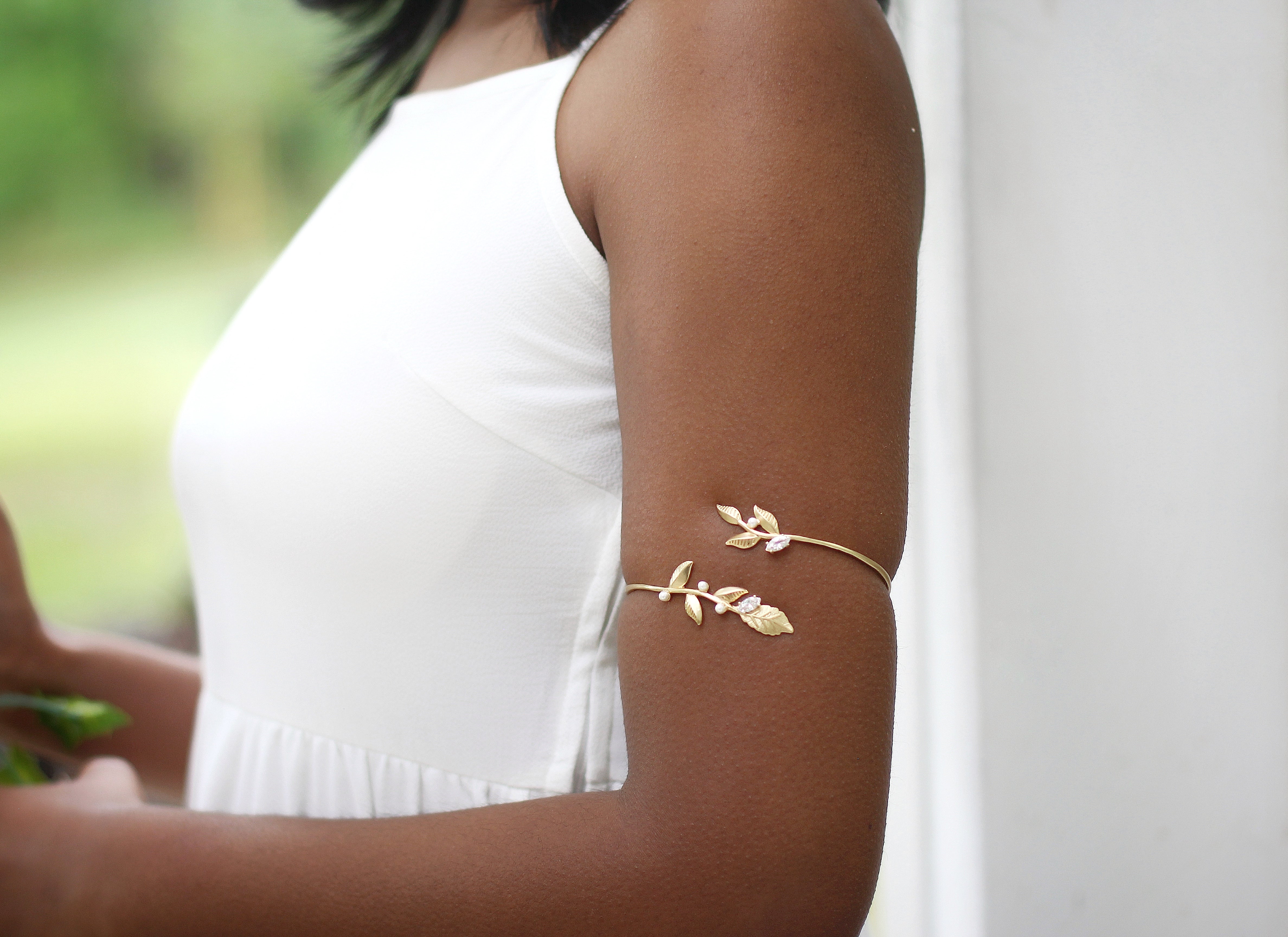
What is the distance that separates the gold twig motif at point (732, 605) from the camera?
459mm

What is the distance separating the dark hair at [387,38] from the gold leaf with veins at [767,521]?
67 centimetres

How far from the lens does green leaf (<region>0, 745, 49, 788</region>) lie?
0.78 m

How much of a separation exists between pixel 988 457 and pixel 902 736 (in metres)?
0.31

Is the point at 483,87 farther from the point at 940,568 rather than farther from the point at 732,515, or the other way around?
the point at 940,568

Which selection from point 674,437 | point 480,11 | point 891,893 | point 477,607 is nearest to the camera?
point 674,437

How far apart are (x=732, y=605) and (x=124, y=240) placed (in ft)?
8.73

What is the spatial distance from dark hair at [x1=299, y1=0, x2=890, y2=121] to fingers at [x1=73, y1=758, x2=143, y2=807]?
0.69 metres

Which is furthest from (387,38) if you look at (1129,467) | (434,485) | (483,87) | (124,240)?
(124,240)

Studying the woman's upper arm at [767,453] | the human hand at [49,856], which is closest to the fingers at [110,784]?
the human hand at [49,856]

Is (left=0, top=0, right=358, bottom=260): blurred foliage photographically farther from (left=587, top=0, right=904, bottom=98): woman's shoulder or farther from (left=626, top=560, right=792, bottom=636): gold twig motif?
(left=626, top=560, right=792, bottom=636): gold twig motif

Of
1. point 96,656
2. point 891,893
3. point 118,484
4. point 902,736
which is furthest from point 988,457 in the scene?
point 118,484

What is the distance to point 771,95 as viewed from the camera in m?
0.47

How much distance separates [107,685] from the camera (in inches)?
38.9

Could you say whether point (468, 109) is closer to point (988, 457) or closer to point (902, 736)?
point (988, 457)
